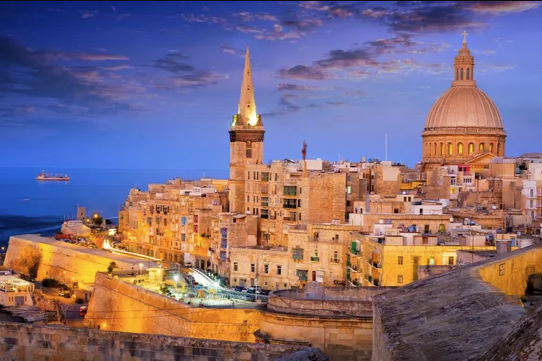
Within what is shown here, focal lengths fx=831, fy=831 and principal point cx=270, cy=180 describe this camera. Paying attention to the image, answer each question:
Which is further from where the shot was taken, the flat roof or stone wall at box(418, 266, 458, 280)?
the flat roof

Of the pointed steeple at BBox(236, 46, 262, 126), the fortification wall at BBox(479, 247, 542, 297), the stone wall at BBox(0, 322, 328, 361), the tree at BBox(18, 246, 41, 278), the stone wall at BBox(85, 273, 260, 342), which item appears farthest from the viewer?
the tree at BBox(18, 246, 41, 278)

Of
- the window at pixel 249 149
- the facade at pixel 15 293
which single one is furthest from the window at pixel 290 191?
the facade at pixel 15 293

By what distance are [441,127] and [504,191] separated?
1642 centimetres

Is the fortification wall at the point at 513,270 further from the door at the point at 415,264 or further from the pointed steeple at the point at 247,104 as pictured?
the pointed steeple at the point at 247,104

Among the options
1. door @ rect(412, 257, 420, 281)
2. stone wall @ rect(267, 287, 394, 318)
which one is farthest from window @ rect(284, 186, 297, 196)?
stone wall @ rect(267, 287, 394, 318)

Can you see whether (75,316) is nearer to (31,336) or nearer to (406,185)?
(406,185)

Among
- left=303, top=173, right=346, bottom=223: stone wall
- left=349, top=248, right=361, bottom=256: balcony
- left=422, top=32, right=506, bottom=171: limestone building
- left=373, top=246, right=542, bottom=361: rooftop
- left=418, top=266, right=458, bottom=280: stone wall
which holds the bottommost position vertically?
left=349, top=248, right=361, bottom=256: balcony

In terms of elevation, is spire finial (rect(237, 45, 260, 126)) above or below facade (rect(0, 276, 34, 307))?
above

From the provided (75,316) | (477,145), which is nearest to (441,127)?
(477,145)

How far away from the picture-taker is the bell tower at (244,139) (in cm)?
4191

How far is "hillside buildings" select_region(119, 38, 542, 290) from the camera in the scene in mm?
26781

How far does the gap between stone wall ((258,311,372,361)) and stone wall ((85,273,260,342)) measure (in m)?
4.22

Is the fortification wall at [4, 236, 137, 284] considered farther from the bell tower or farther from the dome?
the dome

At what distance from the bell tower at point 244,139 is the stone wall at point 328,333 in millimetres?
26703
